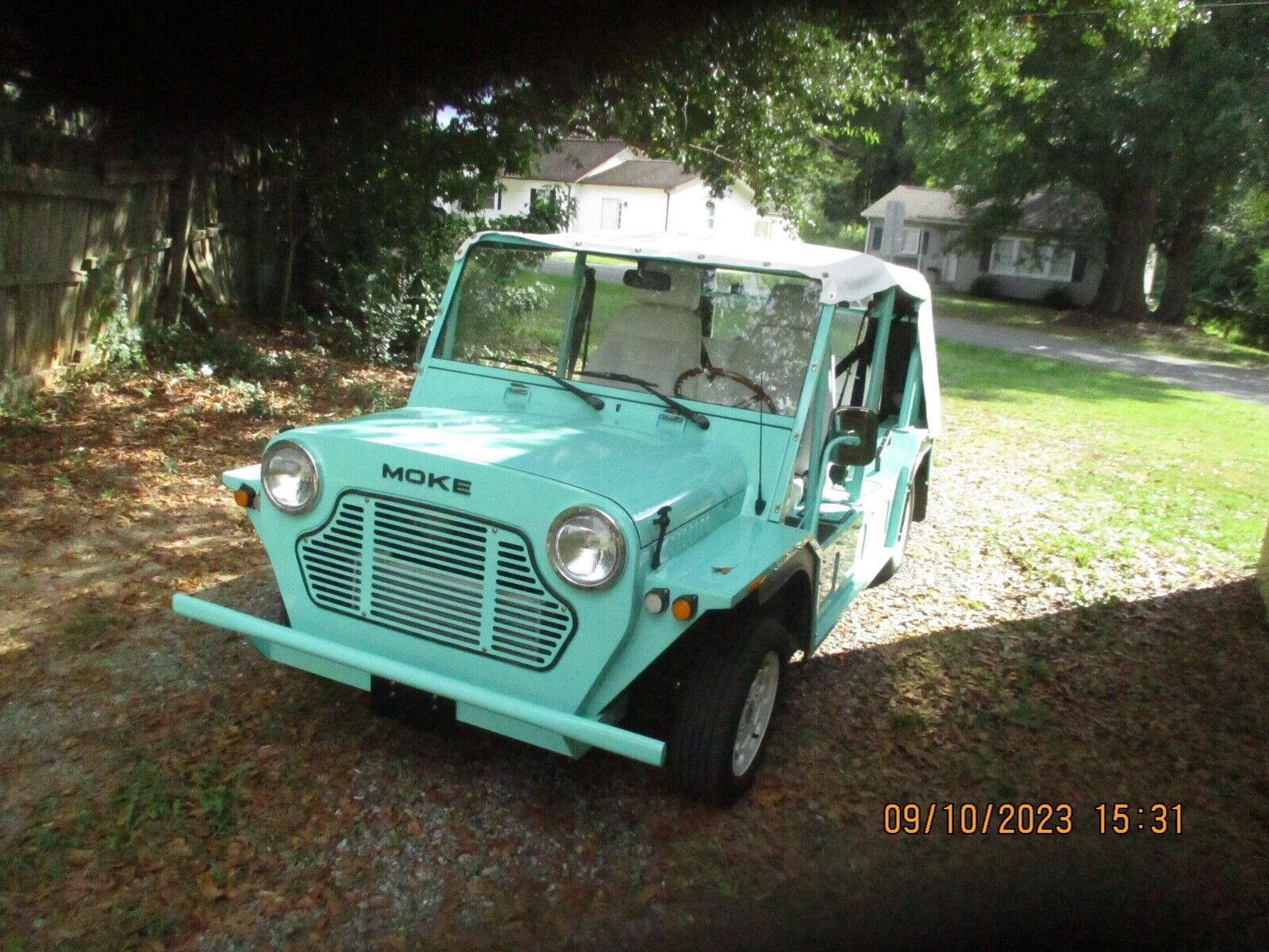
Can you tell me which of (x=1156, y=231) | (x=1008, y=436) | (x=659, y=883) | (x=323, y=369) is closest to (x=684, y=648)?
(x=659, y=883)

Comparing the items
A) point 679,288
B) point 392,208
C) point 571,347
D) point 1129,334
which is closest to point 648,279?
point 679,288

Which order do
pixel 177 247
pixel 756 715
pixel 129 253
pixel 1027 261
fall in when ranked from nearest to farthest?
pixel 756 715 → pixel 129 253 → pixel 177 247 → pixel 1027 261

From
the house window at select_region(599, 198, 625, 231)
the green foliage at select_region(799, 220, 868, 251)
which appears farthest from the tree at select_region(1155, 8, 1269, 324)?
the house window at select_region(599, 198, 625, 231)

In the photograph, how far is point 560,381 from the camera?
4.80 meters

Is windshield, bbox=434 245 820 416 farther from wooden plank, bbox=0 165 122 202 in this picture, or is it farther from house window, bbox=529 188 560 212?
house window, bbox=529 188 560 212

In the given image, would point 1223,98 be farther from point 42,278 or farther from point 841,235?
point 42,278

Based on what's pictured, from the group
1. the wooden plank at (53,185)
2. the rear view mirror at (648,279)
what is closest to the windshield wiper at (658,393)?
the rear view mirror at (648,279)

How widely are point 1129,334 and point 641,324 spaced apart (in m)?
26.5

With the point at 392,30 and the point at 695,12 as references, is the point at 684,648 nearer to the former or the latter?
the point at 392,30

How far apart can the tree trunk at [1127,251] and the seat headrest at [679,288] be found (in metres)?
25.9

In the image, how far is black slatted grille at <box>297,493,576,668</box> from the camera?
11.8ft

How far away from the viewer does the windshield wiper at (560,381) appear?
15.3 feet

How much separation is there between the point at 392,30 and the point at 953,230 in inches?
1424

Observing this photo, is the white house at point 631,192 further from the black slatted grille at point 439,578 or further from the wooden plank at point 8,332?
the black slatted grille at point 439,578
